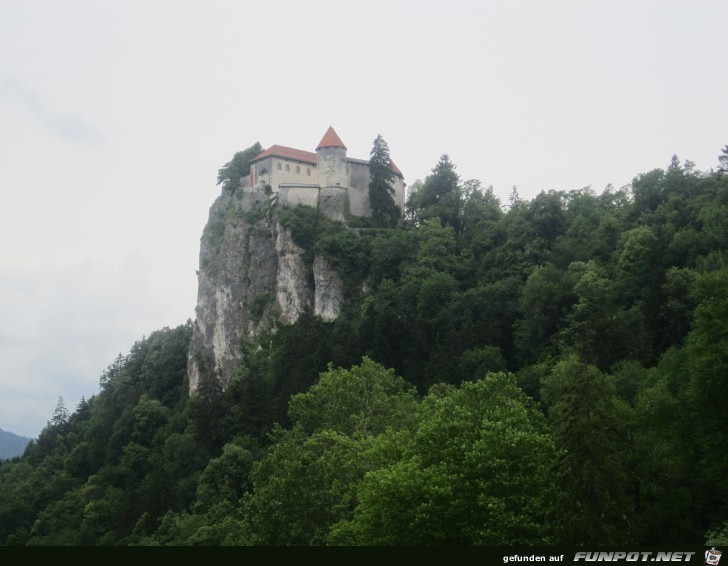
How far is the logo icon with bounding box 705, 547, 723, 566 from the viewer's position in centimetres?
2397

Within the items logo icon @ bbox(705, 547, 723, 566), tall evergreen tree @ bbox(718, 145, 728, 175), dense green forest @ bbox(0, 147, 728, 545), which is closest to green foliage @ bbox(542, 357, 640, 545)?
dense green forest @ bbox(0, 147, 728, 545)

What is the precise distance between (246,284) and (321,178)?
14.1 metres

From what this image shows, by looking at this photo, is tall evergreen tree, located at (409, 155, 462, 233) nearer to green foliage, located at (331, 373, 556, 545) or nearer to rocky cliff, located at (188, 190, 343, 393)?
rocky cliff, located at (188, 190, 343, 393)

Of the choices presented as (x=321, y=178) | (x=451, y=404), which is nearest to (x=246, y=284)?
(x=321, y=178)

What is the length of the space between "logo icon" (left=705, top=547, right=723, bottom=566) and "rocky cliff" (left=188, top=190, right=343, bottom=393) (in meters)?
65.6

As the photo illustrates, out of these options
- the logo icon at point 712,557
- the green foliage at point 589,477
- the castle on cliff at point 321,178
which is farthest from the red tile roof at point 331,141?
the logo icon at point 712,557

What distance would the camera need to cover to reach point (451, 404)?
39.4m

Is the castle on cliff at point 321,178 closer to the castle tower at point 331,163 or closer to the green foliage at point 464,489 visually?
the castle tower at point 331,163

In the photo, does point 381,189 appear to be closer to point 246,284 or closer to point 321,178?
point 321,178

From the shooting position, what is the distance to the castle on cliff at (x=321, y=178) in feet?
322

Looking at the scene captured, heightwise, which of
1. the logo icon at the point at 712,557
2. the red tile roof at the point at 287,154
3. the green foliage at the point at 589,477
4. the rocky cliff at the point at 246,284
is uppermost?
the red tile roof at the point at 287,154

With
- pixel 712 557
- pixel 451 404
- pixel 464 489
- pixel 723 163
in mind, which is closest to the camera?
pixel 712 557

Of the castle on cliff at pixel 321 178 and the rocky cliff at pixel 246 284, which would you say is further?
the castle on cliff at pixel 321 178

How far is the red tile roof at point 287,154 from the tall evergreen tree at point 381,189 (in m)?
8.72
